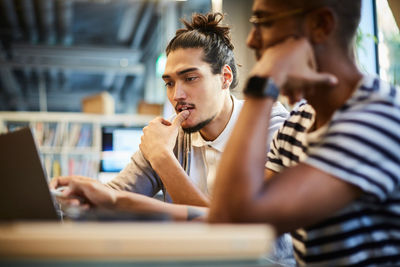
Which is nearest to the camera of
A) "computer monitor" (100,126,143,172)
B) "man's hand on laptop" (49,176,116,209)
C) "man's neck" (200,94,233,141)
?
"man's hand on laptop" (49,176,116,209)

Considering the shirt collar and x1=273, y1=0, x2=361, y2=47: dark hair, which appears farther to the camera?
the shirt collar

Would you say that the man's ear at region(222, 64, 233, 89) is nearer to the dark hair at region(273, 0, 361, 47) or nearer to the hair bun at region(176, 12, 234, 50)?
the hair bun at region(176, 12, 234, 50)

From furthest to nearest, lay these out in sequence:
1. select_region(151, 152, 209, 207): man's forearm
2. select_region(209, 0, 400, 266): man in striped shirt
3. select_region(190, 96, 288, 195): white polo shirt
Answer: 1. select_region(190, 96, 288, 195): white polo shirt
2. select_region(151, 152, 209, 207): man's forearm
3. select_region(209, 0, 400, 266): man in striped shirt

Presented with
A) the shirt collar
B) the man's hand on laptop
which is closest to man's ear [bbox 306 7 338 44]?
the man's hand on laptop

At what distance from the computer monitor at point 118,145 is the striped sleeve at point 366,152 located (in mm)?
4070

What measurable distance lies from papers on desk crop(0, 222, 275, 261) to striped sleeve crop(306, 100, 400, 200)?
13.0 inches

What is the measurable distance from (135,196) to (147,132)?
0.55m

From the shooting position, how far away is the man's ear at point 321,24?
3.02ft

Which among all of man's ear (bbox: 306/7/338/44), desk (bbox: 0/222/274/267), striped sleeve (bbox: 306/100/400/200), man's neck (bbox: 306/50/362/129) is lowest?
desk (bbox: 0/222/274/267)

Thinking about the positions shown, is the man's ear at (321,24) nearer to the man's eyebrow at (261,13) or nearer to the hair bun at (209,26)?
the man's eyebrow at (261,13)

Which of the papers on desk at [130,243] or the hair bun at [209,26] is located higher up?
the hair bun at [209,26]

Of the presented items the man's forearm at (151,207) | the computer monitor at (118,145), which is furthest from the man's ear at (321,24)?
the computer monitor at (118,145)

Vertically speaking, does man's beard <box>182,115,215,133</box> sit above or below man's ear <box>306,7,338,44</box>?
below

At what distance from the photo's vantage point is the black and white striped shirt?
781 mm
